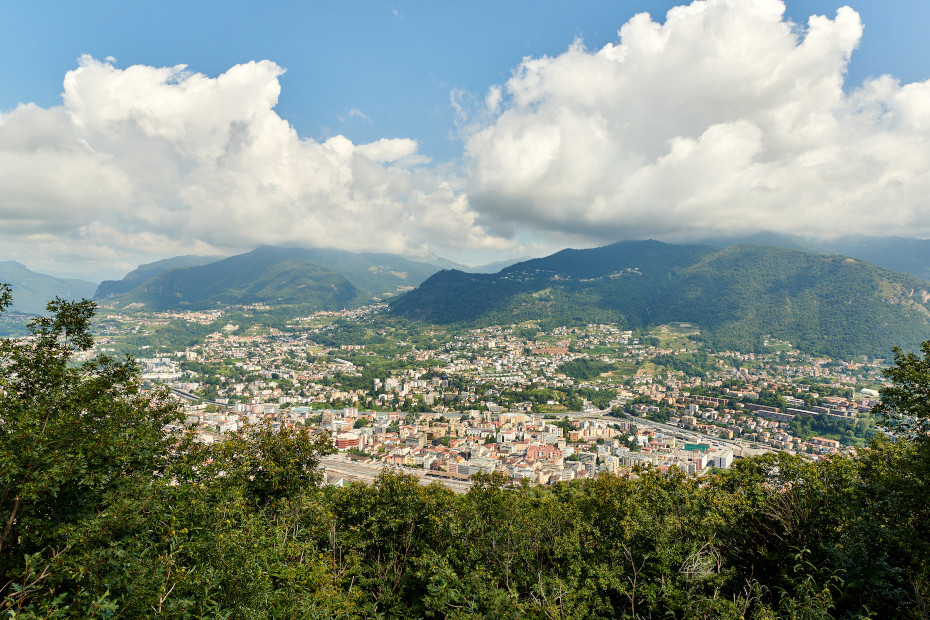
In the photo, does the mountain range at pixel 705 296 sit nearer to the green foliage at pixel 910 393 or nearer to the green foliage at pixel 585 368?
the green foliage at pixel 585 368

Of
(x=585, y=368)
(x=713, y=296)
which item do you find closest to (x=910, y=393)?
(x=585, y=368)

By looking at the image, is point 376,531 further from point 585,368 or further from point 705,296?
point 705,296

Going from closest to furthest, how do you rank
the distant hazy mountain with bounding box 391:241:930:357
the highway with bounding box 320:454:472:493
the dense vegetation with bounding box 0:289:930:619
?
the dense vegetation with bounding box 0:289:930:619 → the highway with bounding box 320:454:472:493 → the distant hazy mountain with bounding box 391:241:930:357

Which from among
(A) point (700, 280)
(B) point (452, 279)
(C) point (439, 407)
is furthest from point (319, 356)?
(A) point (700, 280)

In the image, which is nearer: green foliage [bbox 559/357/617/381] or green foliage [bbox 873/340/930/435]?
green foliage [bbox 873/340/930/435]

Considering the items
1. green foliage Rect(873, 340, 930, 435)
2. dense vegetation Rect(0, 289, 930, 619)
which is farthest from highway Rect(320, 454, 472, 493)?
green foliage Rect(873, 340, 930, 435)

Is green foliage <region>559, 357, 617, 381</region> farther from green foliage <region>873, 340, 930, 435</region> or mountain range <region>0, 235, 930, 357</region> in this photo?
green foliage <region>873, 340, 930, 435</region>
